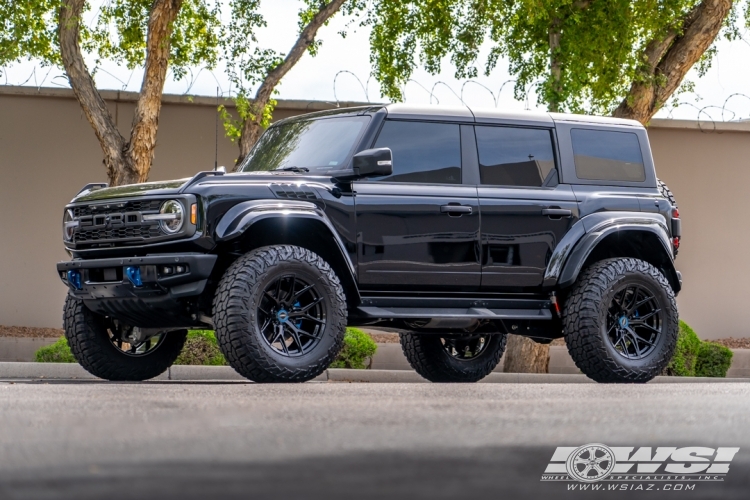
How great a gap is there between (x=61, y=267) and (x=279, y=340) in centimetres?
176

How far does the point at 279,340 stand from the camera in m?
6.79

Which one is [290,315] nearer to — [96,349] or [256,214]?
[256,214]

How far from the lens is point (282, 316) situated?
676 cm

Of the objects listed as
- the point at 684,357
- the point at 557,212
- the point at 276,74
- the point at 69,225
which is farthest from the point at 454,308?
the point at 276,74

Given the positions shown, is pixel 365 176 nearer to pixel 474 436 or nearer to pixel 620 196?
pixel 620 196

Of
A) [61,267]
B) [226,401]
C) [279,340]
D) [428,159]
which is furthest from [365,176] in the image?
[226,401]

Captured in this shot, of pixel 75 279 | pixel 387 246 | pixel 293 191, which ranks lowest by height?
pixel 75 279

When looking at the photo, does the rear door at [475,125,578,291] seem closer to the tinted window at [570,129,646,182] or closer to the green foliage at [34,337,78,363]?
the tinted window at [570,129,646,182]

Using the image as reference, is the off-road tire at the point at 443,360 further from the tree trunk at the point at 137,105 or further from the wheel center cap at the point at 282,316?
the tree trunk at the point at 137,105

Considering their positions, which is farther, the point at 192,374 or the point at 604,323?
the point at 192,374

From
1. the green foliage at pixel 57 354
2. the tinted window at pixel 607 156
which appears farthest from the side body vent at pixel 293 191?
the green foliage at pixel 57 354

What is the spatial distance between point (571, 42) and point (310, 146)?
7392 millimetres

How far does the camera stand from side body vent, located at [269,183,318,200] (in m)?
6.98

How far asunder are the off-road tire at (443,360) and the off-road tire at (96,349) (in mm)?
2542
